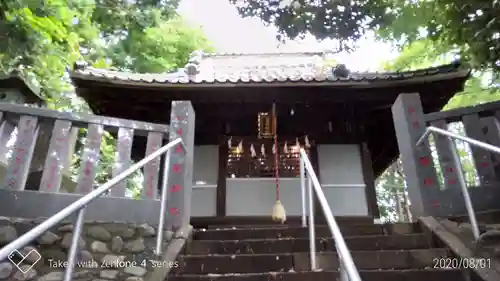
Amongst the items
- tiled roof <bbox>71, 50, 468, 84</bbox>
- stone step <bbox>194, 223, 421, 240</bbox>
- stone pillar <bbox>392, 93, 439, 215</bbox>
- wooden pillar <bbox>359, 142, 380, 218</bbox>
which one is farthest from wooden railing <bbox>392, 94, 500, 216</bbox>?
tiled roof <bbox>71, 50, 468, 84</bbox>

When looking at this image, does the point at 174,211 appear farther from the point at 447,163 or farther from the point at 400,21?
the point at 400,21

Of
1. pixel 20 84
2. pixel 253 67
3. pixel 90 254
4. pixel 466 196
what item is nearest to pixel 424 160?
pixel 466 196

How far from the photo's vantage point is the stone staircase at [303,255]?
331 centimetres

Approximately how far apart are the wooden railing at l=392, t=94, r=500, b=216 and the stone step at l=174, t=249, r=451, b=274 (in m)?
0.87

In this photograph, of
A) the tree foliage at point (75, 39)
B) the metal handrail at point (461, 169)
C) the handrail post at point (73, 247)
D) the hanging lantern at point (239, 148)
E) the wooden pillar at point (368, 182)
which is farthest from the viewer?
the hanging lantern at point (239, 148)

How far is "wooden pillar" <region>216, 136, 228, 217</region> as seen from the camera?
714 cm

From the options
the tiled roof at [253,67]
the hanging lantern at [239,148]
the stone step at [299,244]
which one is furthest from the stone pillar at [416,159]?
the hanging lantern at [239,148]

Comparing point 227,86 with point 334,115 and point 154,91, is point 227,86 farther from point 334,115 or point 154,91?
point 334,115

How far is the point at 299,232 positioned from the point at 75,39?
5.76m

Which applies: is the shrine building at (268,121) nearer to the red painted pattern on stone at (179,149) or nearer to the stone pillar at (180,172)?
the stone pillar at (180,172)

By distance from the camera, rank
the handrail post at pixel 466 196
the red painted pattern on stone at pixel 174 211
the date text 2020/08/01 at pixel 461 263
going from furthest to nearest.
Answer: the red painted pattern on stone at pixel 174 211
the handrail post at pixel 466 196
the date text 2020/08/01 at pixel 461 263

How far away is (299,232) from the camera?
14.3 ft

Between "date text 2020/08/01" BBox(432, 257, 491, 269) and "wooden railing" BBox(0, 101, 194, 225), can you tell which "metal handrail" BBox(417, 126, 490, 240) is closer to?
"date text 2020/08/01" BBox(432, 257, 491, 269)

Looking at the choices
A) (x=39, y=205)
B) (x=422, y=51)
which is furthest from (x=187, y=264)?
(x=422, y=51)
